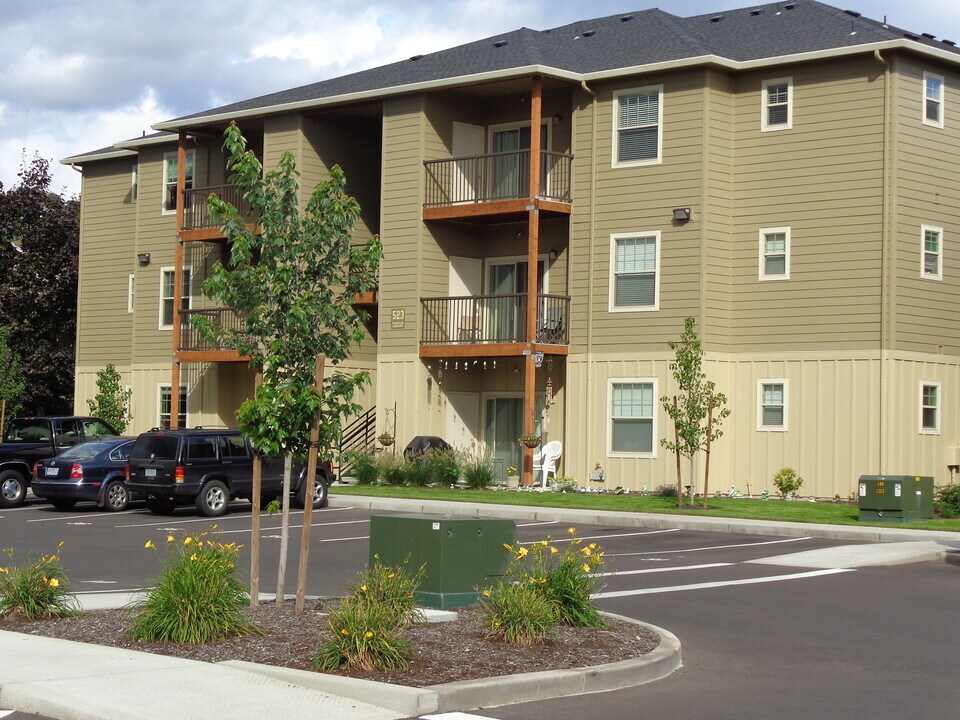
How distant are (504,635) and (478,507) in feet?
50.9

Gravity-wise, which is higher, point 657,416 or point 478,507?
point 657,416

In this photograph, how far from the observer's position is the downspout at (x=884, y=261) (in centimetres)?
2880

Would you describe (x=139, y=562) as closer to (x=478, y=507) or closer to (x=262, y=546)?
(x=262, y=546)

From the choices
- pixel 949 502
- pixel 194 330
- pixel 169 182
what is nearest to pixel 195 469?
pixel 194 330

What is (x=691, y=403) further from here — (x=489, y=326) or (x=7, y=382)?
(x=7, y=382)

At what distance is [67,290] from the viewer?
46.2 m

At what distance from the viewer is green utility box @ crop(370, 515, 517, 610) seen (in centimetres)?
1287

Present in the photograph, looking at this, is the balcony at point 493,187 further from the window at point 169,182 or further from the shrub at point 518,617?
the shrub at point 518,617

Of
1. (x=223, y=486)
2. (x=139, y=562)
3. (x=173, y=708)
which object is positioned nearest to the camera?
(x=173, y=708)

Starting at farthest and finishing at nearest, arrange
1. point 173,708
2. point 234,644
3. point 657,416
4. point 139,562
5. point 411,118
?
point 411,118 → point 657,416 → point 139,562 → point 234,644 → point 173,708

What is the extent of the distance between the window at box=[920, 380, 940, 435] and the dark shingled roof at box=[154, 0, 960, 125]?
293 inches

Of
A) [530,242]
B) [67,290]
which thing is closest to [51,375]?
[67,290]

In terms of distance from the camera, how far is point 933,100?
30.0 meters

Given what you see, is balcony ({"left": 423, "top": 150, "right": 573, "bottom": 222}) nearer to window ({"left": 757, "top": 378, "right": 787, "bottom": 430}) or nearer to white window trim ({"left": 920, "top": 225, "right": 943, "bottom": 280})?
window ({"left": 757, "top": 378, "right": 787, "bottom": 430})
